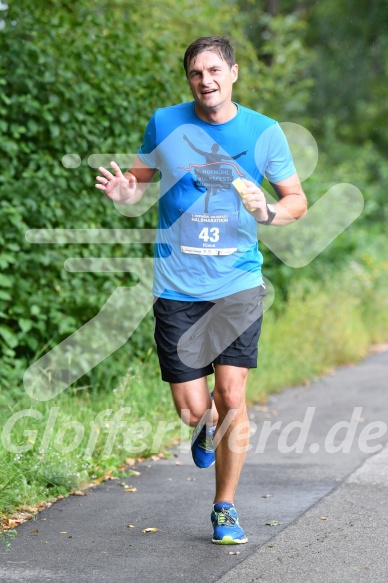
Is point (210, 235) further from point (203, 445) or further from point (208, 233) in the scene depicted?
point (203, 445)

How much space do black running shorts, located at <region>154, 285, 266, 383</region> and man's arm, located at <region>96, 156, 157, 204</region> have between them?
0.53 meters

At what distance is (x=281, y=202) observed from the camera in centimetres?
508

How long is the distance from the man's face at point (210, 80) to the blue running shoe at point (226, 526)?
6.18 ft

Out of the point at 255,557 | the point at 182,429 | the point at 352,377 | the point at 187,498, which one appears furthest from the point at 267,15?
the point at 255,557

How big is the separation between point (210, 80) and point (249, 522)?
7.27 feet

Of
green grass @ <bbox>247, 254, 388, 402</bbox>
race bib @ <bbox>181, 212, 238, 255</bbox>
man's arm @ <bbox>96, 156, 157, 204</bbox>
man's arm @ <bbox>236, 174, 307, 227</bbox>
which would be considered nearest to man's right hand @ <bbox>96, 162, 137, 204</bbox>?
man's arm @ <bbox>96, 156, 157, 204</bbox>

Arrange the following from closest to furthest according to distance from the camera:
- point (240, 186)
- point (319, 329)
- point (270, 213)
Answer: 1. point (240, 186)
2. point (270, 213)
3. point (319, 329)

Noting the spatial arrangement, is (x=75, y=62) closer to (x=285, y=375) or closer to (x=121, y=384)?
(x=121, y=384)

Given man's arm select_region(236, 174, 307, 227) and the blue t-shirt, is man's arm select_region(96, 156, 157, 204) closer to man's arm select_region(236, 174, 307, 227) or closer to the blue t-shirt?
the blue t-shirt

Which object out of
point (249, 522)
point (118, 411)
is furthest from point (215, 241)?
point (118, 411)

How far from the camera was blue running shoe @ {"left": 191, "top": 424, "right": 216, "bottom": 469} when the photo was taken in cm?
527

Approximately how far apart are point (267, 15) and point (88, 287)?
462 inches

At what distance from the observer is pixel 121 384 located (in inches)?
291

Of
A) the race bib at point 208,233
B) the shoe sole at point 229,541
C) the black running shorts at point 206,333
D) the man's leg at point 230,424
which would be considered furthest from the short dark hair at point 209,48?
the shoe sole at point 229,541
